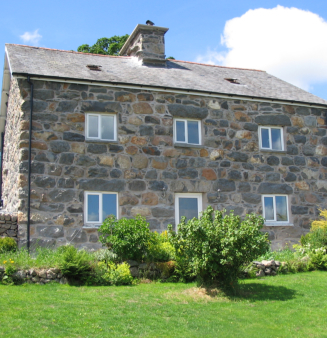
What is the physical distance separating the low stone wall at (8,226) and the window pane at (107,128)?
3.69 m

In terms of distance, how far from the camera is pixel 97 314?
762 centimetres

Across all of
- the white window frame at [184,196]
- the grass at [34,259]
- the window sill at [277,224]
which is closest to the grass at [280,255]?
the window sill at [277,224]

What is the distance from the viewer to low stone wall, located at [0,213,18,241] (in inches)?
481

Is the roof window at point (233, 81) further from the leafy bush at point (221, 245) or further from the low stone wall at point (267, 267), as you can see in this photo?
the leafy bush at point (221, 245)

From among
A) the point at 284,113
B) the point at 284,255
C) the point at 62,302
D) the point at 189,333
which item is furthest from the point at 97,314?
the point at 284,113

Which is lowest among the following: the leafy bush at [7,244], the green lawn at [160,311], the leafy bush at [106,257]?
the green lawn at [160,311]

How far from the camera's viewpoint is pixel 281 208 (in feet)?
50.4

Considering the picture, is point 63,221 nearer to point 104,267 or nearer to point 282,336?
point 104,267

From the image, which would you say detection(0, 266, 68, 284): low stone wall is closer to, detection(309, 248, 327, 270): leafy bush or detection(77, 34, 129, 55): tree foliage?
detection(309, 248, 327, 270): leafy bush

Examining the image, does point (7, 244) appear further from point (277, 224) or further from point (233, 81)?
point (233, 81)

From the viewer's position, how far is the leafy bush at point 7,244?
37.6ft

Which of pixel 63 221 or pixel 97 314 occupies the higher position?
pixel 63 221

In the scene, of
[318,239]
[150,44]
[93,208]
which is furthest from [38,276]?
[150,44]

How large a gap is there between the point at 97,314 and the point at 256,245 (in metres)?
3.57
